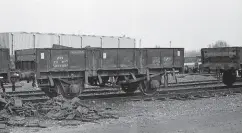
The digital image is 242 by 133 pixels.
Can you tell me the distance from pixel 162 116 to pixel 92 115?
2.14m

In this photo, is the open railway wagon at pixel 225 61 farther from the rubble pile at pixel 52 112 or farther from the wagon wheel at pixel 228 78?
the rubble pile at pixel 52 112

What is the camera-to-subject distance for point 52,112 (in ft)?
32.6

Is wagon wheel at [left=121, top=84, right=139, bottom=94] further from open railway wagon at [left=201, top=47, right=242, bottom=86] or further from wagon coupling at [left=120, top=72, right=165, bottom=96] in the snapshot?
open railway wagon at [left=201, top=47, right=242, bottom=86]

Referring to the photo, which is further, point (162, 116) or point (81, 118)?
point (162, 116)

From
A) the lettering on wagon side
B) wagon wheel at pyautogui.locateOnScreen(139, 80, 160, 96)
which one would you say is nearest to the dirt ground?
the lettering on wagon side

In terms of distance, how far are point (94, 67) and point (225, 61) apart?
8729mm

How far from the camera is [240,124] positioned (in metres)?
8.73

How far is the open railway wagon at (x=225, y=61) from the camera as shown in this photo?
60.9ft

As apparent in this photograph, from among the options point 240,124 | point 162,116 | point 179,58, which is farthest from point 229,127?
point 179,58

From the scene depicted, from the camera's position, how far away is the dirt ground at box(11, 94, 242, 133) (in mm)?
8172

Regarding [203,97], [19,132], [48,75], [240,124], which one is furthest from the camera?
[203,97]

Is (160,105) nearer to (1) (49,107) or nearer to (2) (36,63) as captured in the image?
(1) (49,107)

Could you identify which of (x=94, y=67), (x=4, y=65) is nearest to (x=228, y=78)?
(x=94, y=67)

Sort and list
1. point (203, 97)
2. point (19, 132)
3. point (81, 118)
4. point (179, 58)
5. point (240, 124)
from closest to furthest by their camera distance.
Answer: point (19, 132) → point (240, 124) → point (81, 118) → point (203, 97) → point (179, 58)
